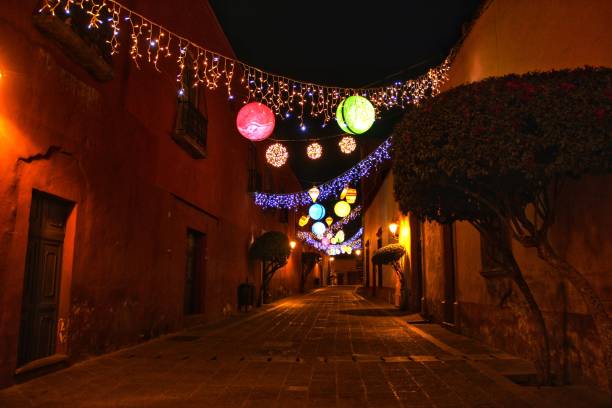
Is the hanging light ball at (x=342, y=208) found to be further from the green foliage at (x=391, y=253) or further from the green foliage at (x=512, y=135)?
the green foliage at (x=512, y=135)

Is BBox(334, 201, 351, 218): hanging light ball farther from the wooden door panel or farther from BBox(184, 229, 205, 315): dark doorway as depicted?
the wooden door panel

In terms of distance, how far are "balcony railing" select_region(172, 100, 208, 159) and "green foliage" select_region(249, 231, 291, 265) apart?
264 inches

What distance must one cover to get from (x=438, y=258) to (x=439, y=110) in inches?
291

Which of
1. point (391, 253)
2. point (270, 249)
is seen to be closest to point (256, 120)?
point (391, 253)

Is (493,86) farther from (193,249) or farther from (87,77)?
(193,249)

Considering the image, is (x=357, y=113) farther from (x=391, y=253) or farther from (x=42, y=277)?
(x=391, y=253)

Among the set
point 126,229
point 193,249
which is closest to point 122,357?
point 126,229

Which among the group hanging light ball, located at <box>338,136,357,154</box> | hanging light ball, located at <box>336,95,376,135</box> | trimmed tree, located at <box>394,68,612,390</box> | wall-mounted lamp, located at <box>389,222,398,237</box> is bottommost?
trimmed tree, located at <box>394,68,612,390</box>

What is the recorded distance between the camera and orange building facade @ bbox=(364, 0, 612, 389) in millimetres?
5191

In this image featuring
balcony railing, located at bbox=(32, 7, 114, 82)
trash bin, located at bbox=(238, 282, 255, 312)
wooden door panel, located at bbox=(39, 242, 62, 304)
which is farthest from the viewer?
trash bin, located at bbox=(238, 282, 255, 312)

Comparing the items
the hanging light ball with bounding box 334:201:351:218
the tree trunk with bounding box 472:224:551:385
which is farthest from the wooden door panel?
the hanging light ball with bounding box 334:201:351:218

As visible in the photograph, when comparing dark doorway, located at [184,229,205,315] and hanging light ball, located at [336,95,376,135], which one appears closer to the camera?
hanging light ball, located at [336,95,376,135]

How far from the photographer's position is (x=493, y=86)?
4797 millimetres

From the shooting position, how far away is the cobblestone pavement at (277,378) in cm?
479
